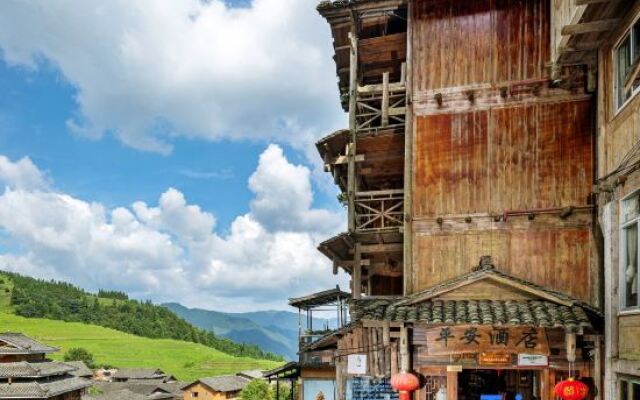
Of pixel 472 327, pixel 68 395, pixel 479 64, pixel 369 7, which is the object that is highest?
pixel 369 7

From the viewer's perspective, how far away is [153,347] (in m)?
126

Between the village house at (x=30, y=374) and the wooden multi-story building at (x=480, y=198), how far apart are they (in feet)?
121

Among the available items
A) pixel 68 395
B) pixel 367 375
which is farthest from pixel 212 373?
pixel 367 375

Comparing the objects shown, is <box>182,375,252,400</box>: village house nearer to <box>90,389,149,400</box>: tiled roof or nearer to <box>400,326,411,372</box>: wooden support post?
<box>90,389,149,400</box>: tiled roof

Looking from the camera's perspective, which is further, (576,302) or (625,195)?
(576,302)

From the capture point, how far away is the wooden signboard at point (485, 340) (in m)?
11.9

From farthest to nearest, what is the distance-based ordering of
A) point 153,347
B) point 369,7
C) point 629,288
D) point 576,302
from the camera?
point 153,347, point 369,7, point 576,302, point 629,288

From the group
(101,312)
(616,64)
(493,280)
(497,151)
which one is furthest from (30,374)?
(101,312)

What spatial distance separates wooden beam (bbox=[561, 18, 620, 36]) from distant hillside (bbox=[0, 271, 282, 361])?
132m

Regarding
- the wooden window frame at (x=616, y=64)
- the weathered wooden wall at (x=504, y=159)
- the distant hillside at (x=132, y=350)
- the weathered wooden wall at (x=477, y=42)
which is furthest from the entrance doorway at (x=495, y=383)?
the distant hillside at (x=132, y=350)

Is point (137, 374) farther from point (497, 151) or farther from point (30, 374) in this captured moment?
point (497, 151)

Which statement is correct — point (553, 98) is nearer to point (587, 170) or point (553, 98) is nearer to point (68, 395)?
point (587, 170)

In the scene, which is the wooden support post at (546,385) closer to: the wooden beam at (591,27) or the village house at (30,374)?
the wooden beam at (591,27)

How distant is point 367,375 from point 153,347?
124m
